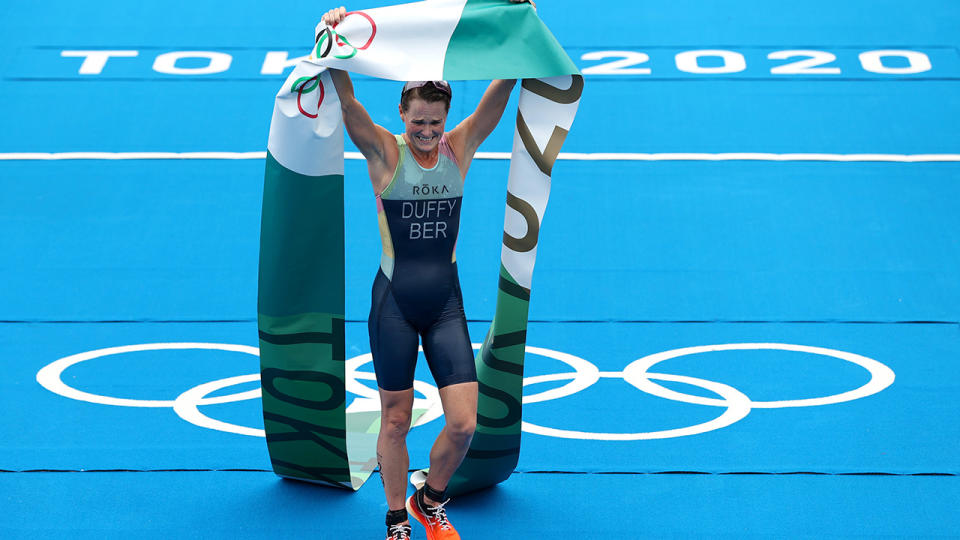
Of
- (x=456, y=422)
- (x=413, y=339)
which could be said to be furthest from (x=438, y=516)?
(x=413, y=339)

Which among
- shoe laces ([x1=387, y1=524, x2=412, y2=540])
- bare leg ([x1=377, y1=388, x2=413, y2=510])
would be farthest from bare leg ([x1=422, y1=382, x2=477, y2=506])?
shoe laces ([x1=387, y1=524, x2=412, y2=540])

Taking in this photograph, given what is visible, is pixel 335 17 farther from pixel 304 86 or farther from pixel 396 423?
pixel 396 423

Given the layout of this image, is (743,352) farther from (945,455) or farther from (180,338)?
(180,338)

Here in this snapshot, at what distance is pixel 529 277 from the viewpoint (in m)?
4.81

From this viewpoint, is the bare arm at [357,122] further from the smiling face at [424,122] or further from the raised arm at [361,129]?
the smiling face at [424,122]

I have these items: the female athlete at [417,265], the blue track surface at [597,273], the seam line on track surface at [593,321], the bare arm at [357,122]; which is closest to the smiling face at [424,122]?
the female athlete at [417,265]

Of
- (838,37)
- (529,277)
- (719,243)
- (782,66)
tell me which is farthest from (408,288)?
(838,37)

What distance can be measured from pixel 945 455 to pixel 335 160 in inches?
123

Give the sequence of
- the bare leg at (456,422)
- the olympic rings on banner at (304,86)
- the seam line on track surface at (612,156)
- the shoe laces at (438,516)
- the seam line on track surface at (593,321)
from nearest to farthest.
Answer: the olympic rings on banner at (304,86), the bare leg at (456,422), the shoe laces at (438,516), the seam line on track surface at (593,321), the seam line on track surface at (612,156)

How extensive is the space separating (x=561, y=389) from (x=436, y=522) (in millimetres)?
1373

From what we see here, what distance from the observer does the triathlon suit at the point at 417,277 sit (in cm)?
454

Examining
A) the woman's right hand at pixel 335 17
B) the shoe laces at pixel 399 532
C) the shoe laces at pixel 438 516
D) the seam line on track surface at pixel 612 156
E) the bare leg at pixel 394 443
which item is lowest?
the shoe laces at pixel 399 532

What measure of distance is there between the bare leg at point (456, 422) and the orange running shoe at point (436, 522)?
22 centimetres

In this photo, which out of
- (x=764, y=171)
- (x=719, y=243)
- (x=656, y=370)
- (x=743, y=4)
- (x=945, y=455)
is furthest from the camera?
(x=743, y=4)
